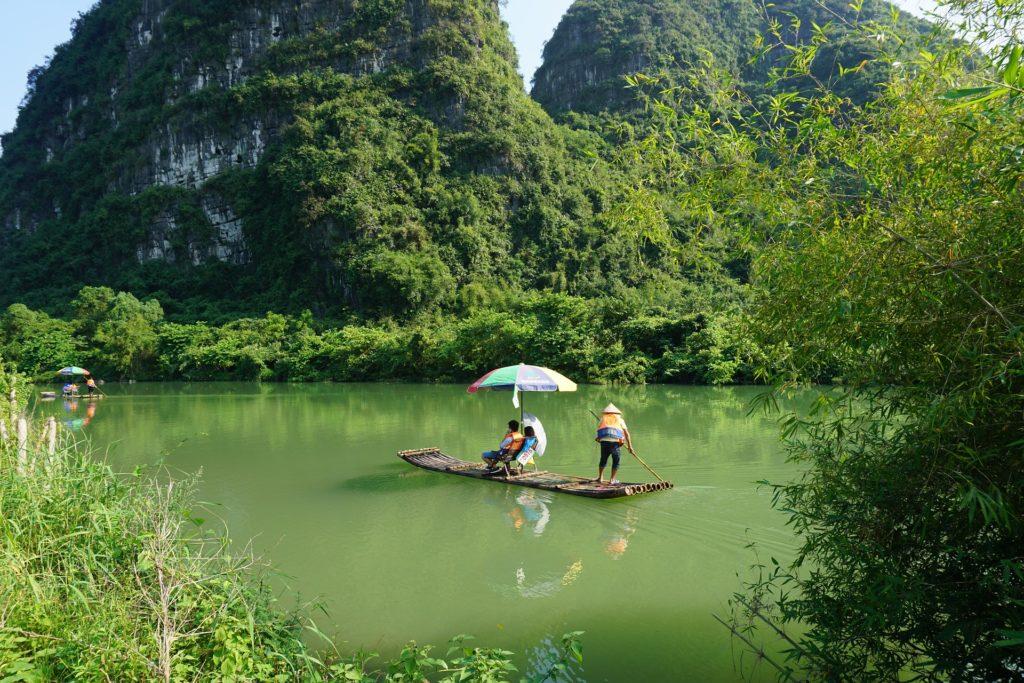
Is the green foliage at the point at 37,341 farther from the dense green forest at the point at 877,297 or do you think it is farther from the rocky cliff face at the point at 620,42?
the rocky cliff face at the point at 620,42

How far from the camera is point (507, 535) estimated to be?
259 inches

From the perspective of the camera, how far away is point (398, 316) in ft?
128

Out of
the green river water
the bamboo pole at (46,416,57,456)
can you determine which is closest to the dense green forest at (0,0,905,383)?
the green river water

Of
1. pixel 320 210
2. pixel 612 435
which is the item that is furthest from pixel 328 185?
pixel 612 435

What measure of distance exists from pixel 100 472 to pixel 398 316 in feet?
115

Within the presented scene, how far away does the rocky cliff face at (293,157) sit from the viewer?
44.1 m

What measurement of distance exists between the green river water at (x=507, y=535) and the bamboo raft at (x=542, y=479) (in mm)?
124

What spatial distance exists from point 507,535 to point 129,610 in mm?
3876

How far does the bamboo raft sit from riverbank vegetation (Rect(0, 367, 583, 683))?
343 cm

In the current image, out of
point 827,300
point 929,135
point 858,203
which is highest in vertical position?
point 929,135

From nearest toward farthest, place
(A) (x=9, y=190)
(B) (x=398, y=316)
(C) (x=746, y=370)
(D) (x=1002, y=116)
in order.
Result: (D) (x=1002, y=116) → (C) (x=746, y=370) → (B) (x=398, y=316) → (A) (x=9, y=190)

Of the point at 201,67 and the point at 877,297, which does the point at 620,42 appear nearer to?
the point at 201,67

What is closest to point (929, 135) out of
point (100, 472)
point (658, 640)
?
point (658, 640)

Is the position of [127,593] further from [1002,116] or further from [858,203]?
[1002,116]
